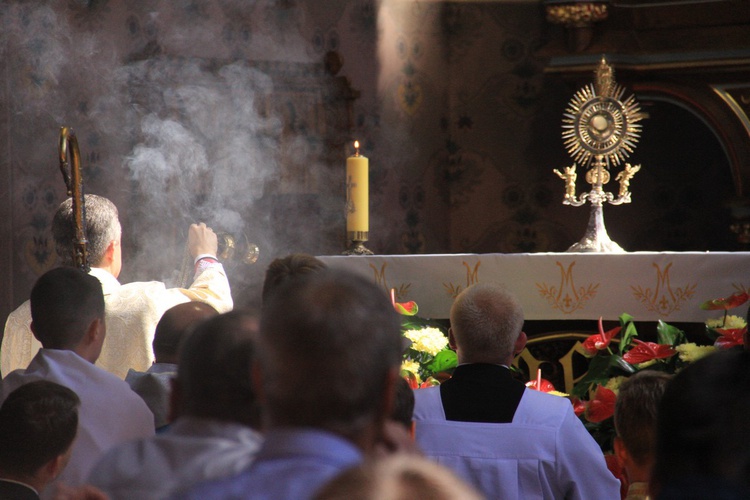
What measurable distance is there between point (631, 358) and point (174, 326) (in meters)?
1.31

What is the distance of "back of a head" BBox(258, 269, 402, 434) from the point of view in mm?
1166

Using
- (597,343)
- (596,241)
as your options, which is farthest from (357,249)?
(597,343)

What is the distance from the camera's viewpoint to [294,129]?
523 cm

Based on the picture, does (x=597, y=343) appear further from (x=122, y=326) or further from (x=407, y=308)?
(x=122, y=326)

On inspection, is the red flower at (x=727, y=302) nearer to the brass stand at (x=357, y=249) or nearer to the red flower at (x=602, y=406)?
the red flower at (x=602, y=406)

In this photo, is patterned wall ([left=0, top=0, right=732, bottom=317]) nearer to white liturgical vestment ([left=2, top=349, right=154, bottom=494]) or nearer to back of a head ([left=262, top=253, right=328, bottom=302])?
white liturgical vestment ([left=2, top=349, right=154, bottom=494])

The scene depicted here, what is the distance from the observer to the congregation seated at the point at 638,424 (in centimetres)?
191

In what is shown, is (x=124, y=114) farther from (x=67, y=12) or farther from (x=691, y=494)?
(x=691, y=494)

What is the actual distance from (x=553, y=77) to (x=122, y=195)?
2.46m

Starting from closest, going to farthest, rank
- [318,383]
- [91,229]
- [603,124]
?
1. [318,383]
2. [91,229]
3. [603,124]

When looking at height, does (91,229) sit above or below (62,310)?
above

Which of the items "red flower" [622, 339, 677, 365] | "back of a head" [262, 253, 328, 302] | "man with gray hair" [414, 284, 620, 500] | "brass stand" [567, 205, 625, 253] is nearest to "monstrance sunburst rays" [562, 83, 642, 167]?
"brass stand" [567, 205, 625, 253]

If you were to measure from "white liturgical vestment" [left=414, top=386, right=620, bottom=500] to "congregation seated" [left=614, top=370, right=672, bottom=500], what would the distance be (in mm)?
287

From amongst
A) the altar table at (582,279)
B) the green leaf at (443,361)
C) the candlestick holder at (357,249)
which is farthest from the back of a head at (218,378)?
the candlestick holder at (357,249)
